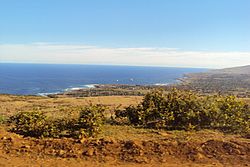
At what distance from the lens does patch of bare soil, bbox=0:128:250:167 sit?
8.69 metres

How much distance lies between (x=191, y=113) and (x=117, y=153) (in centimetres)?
477

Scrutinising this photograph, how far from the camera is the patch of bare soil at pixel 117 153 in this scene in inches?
342

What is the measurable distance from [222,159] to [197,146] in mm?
889

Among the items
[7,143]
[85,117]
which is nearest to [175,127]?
[85,117]

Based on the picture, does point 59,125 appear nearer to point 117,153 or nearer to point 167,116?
point 117,153

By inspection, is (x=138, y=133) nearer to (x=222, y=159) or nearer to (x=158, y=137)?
(x=158, y=137)

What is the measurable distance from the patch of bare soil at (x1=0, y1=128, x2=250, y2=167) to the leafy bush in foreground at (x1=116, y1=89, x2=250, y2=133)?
3013mm

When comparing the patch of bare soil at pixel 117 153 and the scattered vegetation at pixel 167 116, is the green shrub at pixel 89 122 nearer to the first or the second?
the scattered vegetation at pixel 167 116

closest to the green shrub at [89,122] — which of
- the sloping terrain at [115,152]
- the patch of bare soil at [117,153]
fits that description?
the sloping terrain at [115,152]

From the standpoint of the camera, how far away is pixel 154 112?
13.5 m

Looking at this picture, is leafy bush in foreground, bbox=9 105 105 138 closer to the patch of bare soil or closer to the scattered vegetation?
the scattered vegetation

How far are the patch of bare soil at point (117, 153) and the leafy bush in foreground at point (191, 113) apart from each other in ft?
9.89

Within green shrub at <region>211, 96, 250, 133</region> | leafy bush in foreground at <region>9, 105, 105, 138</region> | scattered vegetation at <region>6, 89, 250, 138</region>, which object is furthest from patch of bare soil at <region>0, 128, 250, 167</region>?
green shrub at <region>211, 96, 250, 133</region>

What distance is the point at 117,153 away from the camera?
920cm
